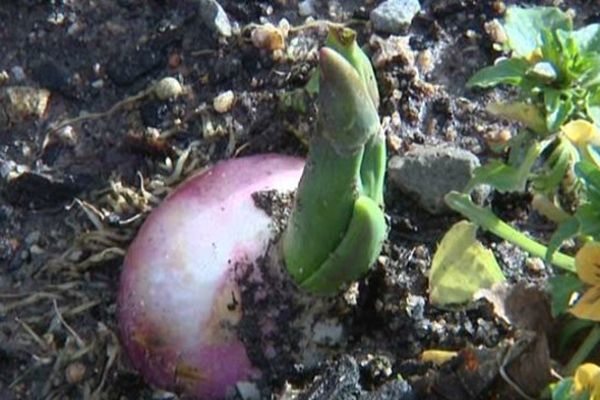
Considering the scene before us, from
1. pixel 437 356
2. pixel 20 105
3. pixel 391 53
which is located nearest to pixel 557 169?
pixel 437 356

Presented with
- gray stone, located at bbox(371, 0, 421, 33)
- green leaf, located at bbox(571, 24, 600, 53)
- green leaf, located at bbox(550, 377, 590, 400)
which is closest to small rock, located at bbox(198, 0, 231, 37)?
gray stone, located at bbox(371, 0, 421, 33)

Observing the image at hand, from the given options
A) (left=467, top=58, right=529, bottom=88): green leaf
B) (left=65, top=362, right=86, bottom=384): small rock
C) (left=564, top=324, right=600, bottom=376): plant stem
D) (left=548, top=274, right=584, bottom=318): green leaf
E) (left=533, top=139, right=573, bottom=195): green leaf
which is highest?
(left=467, top=58, right=529, bottom=88): green leaf

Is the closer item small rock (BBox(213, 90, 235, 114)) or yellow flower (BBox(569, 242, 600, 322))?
yellow flower (BBox(569, 242, 600, 322))

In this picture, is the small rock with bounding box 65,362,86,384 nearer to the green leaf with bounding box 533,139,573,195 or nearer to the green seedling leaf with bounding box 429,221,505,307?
the green seedling leaf with bounding box 429,221,505,307

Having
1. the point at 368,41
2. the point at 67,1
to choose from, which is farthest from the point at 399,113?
the point at 67,1

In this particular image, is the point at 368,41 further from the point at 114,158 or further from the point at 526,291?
Result: the point at 526,291

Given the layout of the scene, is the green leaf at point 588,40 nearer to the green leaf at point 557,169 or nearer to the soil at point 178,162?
the green leaf at point 557,169

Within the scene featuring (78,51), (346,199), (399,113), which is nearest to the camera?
(346,199)
